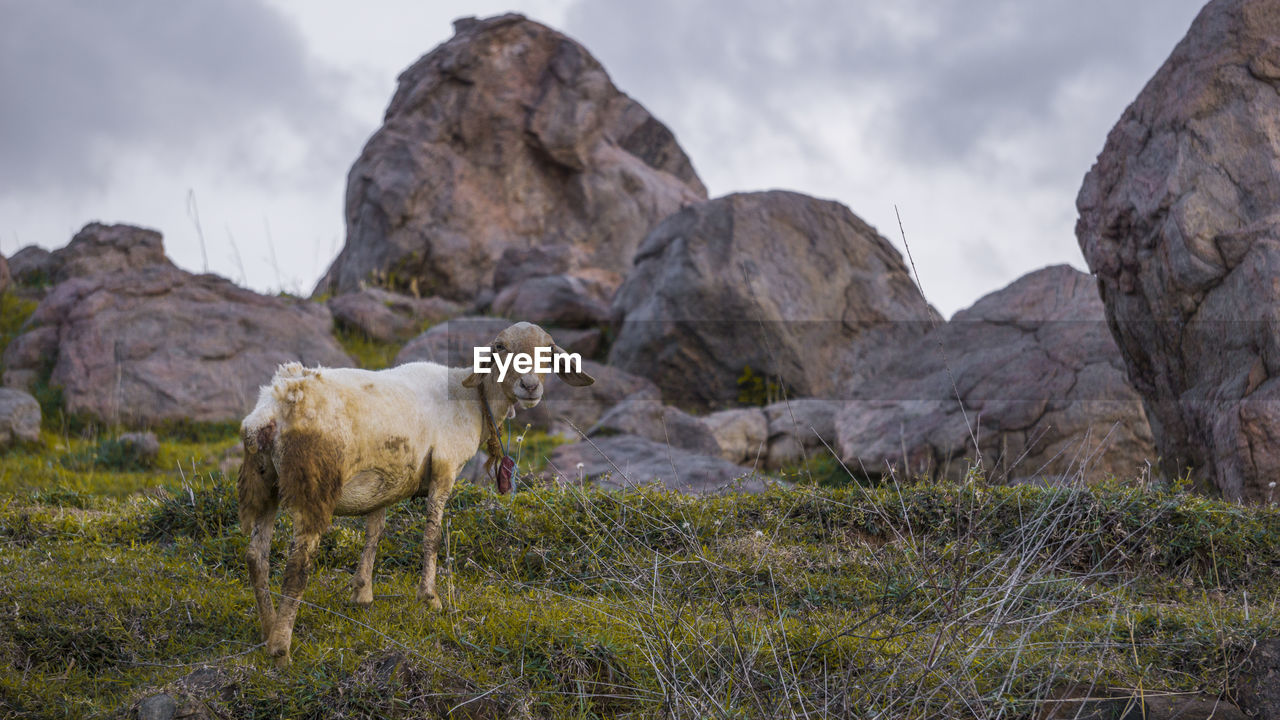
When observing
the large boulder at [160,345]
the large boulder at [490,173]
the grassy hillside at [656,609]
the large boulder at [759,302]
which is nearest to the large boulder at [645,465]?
the grassy hillside at [656,609]

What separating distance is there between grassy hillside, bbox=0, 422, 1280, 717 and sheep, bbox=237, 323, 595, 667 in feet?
1.20

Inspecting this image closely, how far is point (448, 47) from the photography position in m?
20.8

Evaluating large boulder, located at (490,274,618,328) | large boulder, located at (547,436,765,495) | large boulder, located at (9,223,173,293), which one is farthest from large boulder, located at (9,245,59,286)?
large boulder, located at (547,436,765,495)

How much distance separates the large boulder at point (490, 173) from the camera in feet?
64.0

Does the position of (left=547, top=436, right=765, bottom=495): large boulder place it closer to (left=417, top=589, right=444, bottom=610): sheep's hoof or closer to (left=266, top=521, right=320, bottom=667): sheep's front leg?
(left=417, top=589, right=444, bottom=610): sheep's hoof

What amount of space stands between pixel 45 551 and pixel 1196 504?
705 cm

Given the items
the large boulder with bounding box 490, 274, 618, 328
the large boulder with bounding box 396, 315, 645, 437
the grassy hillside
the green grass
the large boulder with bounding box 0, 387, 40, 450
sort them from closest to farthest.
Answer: the grassy hillside → the green grass → the large boulder with bounding box 0, 387, 40, 450 → the large boulder with bounding box 396, 315, 645, 437 → the large boulder with bounding box 490, 274, 618, 328

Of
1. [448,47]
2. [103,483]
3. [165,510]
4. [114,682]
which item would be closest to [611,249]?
[448,47]

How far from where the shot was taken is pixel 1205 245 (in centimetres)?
807

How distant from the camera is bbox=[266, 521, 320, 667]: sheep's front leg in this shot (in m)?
4.46

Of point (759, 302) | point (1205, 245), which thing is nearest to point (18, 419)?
point (759, 302)

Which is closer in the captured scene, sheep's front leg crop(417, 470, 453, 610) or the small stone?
the small stone

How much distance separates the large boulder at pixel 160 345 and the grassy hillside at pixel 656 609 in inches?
177

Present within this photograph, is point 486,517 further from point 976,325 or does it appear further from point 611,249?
point 611,249
